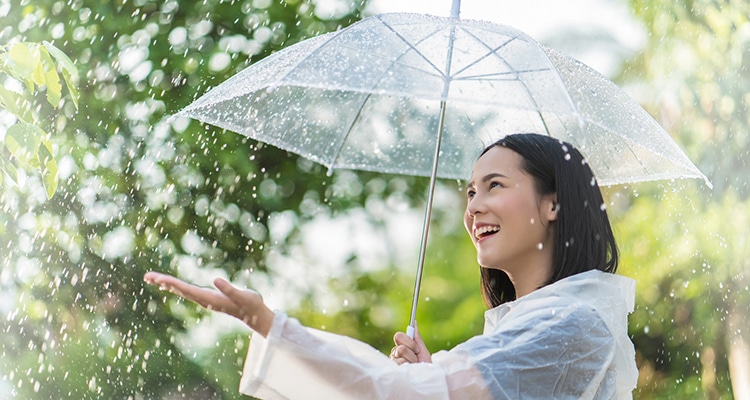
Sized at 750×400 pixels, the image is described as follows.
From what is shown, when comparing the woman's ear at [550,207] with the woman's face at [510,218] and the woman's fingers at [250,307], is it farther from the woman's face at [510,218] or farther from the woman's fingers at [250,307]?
the woman's fingers at [250,307]

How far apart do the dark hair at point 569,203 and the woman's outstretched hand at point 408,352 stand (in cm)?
27

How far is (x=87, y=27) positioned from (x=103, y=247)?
102cm

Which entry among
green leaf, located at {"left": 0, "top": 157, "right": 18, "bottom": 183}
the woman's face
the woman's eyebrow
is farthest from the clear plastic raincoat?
green leaf, located at {"left": 0, "top": 157, "right": 18, "bottom": 183}

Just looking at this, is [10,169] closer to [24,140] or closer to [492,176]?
[24,140]

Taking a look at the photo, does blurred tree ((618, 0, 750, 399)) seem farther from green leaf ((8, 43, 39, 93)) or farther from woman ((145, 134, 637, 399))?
green leaf ((8, 43, 39, 93))

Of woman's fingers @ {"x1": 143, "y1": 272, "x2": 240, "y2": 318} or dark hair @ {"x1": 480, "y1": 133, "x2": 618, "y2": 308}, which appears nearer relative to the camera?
woman's fingers @ {"x1": 143, "y1": 272, "x2": 240, "y2": 318}

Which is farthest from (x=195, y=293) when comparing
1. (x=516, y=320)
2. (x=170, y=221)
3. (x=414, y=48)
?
(x=170, y=221)

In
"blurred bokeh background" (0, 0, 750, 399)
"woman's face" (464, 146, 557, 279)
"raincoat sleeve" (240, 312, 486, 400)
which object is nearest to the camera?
"raincoat sleeve" (240, 312, 486, 400)

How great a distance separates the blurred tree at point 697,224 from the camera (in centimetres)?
614

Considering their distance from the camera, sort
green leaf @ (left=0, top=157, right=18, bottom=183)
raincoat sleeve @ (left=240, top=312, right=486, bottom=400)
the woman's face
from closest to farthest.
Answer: raincoat sleeve @ (left=240, top=312, right=486, bottom=400) < the woman's face < green leaf @ (left=0, top=157, right=18, bottom=183)

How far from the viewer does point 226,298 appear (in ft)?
4.27

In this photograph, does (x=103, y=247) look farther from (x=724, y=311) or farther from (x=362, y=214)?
(x=724, y=311)

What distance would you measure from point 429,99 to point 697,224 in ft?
15.9

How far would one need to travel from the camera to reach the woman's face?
75.2 inches
